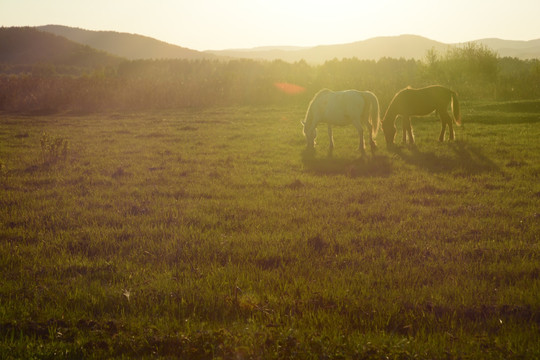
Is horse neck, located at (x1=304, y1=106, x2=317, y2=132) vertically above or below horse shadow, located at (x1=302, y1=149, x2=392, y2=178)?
above

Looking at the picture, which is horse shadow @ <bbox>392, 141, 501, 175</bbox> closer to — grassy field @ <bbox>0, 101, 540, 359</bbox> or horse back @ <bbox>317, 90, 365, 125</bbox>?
grassy field @ <bbox>0, 101, 540, 359</bbox>

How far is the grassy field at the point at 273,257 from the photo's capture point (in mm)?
4078

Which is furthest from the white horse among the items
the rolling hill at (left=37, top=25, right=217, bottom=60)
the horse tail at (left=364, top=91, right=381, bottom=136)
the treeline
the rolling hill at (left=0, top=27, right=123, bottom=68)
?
the rolling hill at (left=37, top=25, right=217, bottom=60)

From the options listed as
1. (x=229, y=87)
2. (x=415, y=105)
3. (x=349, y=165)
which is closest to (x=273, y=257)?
(x=349, y=165)

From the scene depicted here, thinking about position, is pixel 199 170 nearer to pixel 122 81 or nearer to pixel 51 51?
pixel 122 81

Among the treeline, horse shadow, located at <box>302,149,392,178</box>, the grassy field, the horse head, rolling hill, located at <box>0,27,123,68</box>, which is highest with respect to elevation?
rolling hill, located at <box>0,27,123,68</box>

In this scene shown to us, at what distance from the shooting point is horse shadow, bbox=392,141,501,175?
11.8 m

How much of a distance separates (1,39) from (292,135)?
108m

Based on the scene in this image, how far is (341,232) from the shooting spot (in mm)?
7195

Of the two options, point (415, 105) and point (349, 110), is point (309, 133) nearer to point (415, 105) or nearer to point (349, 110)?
point (349, 110)

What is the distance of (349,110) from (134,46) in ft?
481

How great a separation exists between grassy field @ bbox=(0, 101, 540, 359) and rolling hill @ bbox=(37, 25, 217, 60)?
13105 centimetres

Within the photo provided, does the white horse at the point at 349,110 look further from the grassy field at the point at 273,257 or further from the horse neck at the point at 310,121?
the grassy field at the point at 273,257

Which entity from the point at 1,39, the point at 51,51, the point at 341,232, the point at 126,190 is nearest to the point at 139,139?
the point at 126,190
